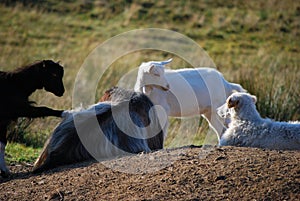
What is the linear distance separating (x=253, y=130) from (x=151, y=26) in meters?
24.3

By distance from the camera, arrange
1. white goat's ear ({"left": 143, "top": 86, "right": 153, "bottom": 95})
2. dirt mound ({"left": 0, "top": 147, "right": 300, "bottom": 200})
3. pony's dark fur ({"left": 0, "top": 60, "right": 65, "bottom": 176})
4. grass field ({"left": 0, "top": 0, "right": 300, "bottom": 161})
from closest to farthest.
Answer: dirt mound ({"left": 0, "top": 147, "right": 300, "bottom": 200})
pony's dark fur ({"left": 0, "top": 60, "right": 65, "bottom": 176})
white goat's ear ({"left": 143, "top": 86, "right": 153, "bottom": 95})
grass field ({"left": 0, "top": 0, "right": 300, "bottom": 161})

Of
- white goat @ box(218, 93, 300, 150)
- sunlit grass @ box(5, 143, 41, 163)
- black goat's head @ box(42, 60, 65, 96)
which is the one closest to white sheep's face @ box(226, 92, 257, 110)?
white goat @ box(218, 93, 300, 150)

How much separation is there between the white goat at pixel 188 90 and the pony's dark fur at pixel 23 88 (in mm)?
1473

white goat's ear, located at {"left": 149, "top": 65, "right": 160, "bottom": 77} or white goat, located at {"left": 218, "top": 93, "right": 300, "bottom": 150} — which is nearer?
white goat, located at {"left": 218, "top": 93, "right": 300, "bottom": 150}

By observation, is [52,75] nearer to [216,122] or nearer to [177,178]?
[216,122]

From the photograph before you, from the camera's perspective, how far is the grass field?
2570 centimetres

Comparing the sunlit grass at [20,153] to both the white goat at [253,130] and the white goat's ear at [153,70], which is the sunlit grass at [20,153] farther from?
the white goat at [253,130]

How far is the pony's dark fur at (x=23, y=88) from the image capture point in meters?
8.84

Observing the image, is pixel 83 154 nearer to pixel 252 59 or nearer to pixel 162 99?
pixel 162 99

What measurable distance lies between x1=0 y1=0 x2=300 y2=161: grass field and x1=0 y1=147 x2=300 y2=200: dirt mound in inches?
479

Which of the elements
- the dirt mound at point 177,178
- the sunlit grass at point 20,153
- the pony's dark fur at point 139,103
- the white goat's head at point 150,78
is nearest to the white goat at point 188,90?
the white goat's head at point 150,78

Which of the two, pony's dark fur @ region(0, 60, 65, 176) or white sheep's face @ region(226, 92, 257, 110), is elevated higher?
pony's dark fur @ region(0, 60, 65, 176)

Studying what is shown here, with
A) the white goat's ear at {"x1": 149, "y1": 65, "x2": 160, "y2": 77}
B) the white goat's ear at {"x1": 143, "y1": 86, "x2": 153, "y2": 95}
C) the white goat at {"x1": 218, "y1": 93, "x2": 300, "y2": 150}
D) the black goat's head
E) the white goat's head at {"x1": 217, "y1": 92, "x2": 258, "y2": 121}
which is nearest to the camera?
the white goat at {"x1": 218, "y1": 93, "x2": 300, "y2": 150}

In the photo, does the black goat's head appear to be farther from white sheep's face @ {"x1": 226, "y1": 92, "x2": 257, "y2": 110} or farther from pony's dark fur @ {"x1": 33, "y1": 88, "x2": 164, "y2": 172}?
white sheep's face @ {"x1": 226, "y1": 92, "x2": 257, "y2": 110}
